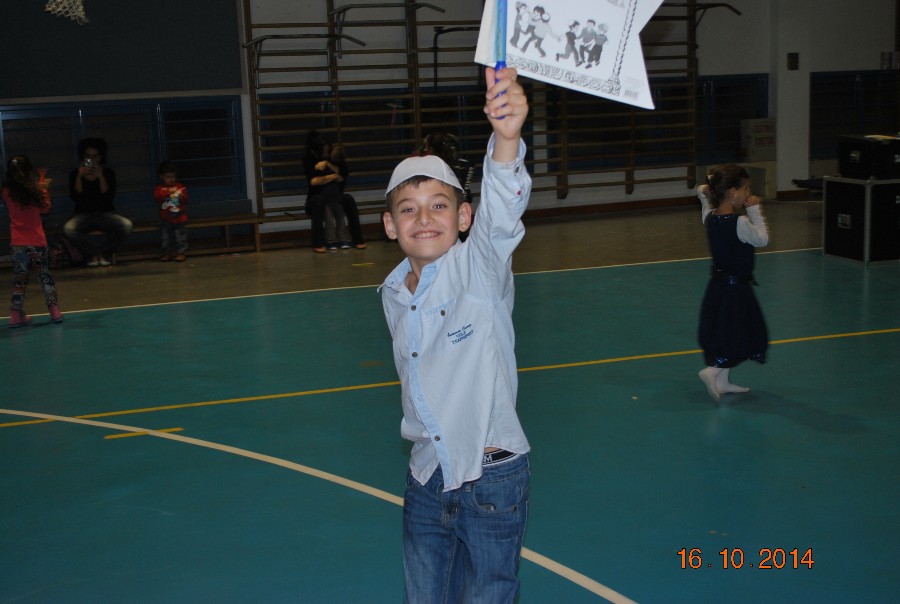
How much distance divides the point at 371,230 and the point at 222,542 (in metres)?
10.1

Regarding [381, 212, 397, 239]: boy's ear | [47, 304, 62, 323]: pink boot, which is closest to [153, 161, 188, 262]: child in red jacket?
[47, 304, 62, 323]: pink boot

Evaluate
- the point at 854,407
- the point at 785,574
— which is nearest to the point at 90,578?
the point at 785,574

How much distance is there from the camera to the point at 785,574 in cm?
370

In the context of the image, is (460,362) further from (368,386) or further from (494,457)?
(368,386)

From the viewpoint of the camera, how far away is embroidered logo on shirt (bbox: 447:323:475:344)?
240cm

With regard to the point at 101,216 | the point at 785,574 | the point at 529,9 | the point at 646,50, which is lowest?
the point at 785,574

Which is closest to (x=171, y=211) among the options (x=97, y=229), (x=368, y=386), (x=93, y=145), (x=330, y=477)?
(x=97, y=229)

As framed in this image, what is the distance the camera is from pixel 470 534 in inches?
95.3

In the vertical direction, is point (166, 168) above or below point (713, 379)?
above

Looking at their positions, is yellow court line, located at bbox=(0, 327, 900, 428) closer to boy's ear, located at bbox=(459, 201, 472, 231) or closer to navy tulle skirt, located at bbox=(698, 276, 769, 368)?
navy tulle skirt, located at bbox=(698, 276, 769, 368)

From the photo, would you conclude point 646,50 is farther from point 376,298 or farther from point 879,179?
point 376,298

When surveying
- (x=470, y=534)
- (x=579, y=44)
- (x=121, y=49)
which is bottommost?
(x=470, y=534)

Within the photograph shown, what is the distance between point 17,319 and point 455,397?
23.8ft
